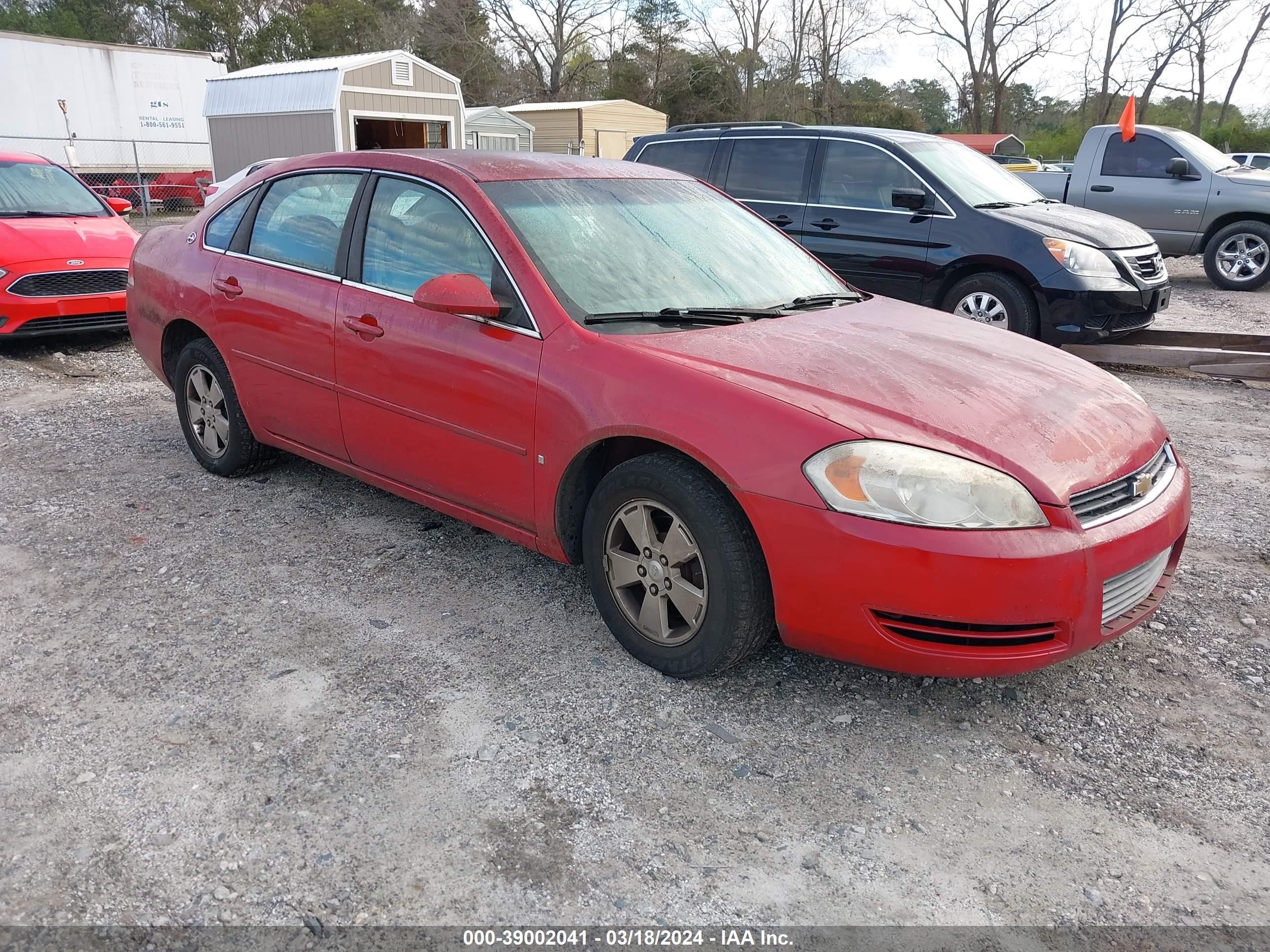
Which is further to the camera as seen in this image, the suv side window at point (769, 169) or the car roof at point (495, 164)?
the suv side window at point (769, 169)

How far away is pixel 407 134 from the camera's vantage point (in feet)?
83.3

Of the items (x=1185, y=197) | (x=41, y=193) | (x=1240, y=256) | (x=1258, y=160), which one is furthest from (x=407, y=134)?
(x=1258, y=160)

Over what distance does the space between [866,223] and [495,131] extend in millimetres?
21898

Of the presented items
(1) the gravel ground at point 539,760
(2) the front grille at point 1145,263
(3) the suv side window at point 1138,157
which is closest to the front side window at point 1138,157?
(3) the suv side window at point 1138,157

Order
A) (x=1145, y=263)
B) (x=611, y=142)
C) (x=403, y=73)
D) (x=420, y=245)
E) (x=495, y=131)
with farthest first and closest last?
(x=611, y=142)
(x=495, y=131)
(x=403, y=73)
(x=1145, y=263)
(x=420, y=245)

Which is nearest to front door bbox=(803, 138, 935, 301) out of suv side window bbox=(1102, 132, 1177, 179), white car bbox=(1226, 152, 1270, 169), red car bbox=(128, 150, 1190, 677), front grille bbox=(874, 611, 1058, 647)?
red car bbox=(128, 150, 1190, 677)

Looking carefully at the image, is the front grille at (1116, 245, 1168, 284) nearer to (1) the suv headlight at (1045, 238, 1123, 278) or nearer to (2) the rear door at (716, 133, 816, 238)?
(1) the suv headlight at (1045, 238, 1123, 278)

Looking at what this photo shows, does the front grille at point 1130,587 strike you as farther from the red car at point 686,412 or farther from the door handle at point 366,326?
the door handle at point 366,326

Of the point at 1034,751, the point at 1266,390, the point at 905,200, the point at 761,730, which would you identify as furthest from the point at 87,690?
the point at 1266,390

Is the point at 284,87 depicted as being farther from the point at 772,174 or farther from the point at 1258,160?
the point at 1258,160

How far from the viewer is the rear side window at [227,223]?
461 centimetres

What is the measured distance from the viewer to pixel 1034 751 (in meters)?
2.81

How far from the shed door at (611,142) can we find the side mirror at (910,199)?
1020 inches

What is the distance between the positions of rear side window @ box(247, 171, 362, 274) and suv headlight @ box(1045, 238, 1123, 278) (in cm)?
525
